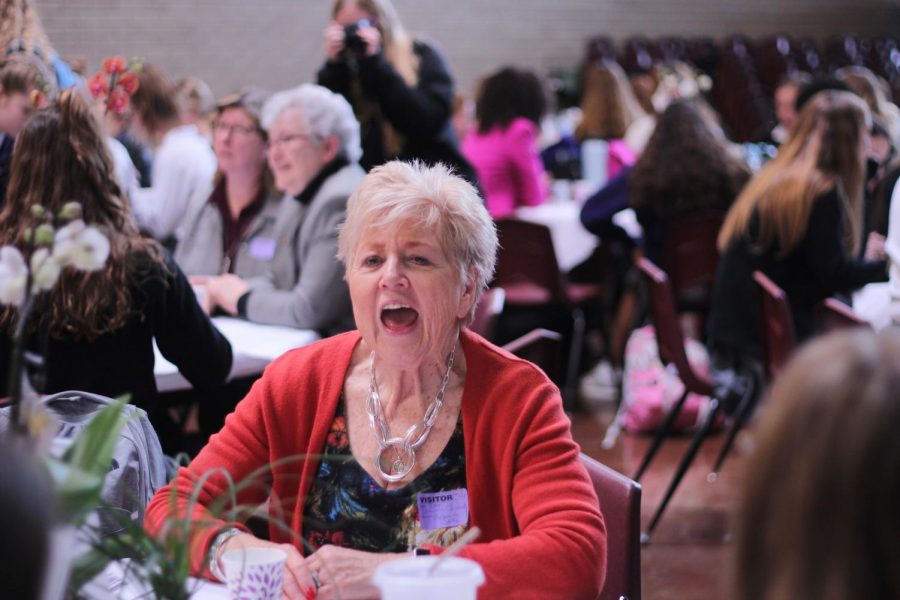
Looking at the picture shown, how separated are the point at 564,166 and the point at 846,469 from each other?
717cm

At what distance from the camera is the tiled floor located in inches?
142

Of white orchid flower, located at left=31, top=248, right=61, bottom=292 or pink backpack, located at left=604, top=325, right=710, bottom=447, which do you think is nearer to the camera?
white orchid flower, located at left=31, top=248, right=61, bottom=292

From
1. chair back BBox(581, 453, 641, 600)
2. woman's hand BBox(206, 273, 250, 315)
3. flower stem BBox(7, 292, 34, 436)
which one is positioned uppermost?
flower stem BBox(7, 292, 34, 436)

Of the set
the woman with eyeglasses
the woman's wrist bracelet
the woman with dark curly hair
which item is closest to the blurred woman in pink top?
the woman with dark curly hair

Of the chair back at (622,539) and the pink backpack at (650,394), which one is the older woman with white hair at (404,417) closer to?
the chair back at (622,539)

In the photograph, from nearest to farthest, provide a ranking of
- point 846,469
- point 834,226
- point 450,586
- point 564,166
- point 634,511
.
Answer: point 846,469 < point 450,586 < point 634,511 < point 834,226 < point 564,166

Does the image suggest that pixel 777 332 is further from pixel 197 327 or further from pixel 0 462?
pixel 0 462

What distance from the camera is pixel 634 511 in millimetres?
1845

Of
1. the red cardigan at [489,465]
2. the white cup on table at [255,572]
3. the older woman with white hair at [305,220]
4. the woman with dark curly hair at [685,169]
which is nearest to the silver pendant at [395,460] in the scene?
the red cardigan at [489,465]

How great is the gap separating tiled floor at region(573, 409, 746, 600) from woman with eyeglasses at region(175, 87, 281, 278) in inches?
68.2

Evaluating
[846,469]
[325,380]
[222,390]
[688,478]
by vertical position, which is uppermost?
[846,469]

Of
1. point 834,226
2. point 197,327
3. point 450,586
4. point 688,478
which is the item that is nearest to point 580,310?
point 688,478

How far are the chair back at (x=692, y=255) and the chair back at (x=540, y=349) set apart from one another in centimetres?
247

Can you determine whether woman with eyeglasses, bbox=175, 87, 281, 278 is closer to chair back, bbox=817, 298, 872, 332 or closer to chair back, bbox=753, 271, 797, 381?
chair back, bbox=753, 271, 797, 381
